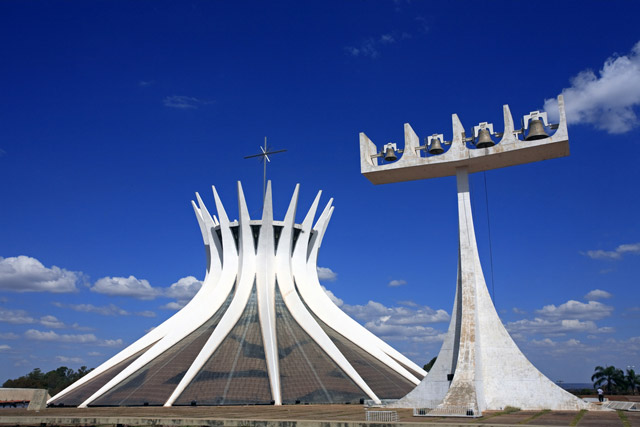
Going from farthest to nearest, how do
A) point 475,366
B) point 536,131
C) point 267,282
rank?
1. point 267,282
2. point 536,131
3. point 475,366

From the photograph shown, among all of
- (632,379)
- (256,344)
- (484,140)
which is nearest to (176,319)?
(256,344)

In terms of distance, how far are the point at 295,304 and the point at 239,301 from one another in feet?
10.3

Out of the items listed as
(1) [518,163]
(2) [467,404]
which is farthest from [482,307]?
(1) [518,163]

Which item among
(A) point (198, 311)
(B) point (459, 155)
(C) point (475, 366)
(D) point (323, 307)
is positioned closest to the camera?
(C) point (475, 366)

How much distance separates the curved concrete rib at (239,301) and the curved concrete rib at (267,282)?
53 centimetres

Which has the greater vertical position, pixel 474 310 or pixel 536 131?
pixel 536 131

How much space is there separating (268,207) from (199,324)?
7585 mm

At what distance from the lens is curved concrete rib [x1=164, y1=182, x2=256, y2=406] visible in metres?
25.0

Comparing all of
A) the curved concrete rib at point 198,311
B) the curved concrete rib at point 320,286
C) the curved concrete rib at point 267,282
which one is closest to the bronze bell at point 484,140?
the curved concrete rib at point 267,282

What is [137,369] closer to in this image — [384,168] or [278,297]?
[278,297]

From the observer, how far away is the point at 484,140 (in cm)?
1958

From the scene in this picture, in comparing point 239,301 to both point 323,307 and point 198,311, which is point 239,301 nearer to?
point 198,311

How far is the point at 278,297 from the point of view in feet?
104

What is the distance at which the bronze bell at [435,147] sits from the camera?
67.3ft
